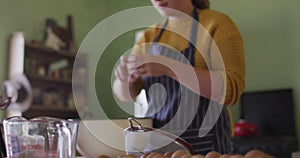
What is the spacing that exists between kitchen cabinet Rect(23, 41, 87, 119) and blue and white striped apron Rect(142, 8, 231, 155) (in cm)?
132

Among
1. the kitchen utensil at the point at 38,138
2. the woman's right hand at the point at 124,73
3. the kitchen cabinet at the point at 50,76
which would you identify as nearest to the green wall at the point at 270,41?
the kitchen cabinet at the point at 50,76

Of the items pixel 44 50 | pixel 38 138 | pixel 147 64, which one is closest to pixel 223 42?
pixel 147 64

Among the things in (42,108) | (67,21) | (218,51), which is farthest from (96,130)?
(67,21)

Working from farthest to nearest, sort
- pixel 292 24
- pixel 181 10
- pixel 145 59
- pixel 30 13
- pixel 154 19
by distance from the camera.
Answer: pixel 30 13, pixel 292 24, pixel 154 19, pixel 181 10, pixel 145 59

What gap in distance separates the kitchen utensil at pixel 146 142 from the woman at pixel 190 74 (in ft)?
0.30

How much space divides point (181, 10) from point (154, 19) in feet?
0.65

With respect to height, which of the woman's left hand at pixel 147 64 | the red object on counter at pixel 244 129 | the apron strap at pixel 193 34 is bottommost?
the red object on counter at pixel 244 129

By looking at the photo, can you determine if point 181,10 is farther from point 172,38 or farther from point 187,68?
point 187,68

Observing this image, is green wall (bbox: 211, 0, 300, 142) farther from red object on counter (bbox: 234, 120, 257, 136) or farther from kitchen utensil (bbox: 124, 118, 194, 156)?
kitchen utensil (bbox: 124, 118, 194, 156)

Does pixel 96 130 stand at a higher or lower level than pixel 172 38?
lower

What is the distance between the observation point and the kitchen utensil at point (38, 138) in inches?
13.7

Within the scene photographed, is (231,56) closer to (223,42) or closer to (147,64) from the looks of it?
(223,42)

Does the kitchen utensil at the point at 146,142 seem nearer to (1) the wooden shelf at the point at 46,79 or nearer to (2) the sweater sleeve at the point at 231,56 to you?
(2) the sweater sleeve at the point at 231,56

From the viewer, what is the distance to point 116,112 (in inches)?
20.6
